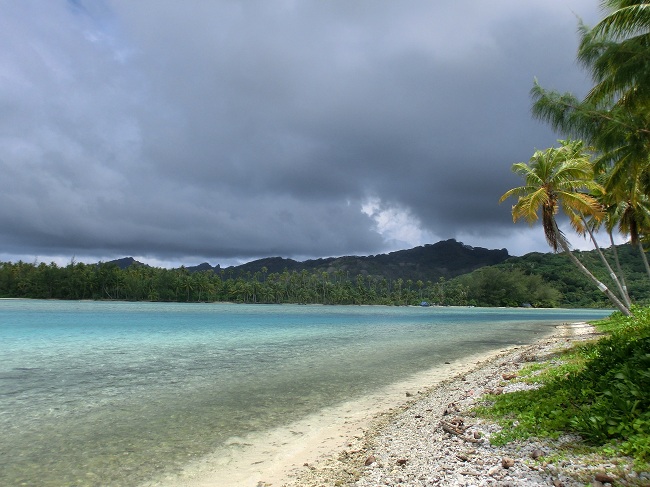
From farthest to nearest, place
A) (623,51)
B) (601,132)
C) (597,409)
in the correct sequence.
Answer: (601,132)
(623,51)
(597,409)

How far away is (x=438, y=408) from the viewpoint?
9.87 metres

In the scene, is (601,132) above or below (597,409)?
above

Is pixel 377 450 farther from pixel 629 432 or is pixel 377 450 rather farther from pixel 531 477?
pixel 629 432

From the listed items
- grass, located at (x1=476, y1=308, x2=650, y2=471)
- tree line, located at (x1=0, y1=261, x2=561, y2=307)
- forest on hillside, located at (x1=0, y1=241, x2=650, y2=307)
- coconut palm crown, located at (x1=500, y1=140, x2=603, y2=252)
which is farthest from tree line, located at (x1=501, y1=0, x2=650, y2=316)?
tree line, located at (x1=0, y1=261, x2=561, y2=307)

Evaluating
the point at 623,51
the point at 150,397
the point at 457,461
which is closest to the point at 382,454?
the point at 457,461

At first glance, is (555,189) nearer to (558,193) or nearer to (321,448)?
(558,193)

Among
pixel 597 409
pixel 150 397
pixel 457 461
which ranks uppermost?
pixel 597 409

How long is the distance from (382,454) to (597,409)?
352 cm

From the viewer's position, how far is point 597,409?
5.89m

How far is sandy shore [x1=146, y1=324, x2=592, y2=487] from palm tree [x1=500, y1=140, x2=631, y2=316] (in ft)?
46.4

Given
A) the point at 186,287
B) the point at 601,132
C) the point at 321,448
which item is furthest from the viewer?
the point at 186,287

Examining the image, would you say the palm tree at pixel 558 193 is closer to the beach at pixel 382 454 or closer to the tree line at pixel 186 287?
the beach at pixel 382 454

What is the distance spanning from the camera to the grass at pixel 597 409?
16.4 feet

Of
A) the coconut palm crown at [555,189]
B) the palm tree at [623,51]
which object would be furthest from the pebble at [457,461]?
the coconut palm crown at [555,189]
